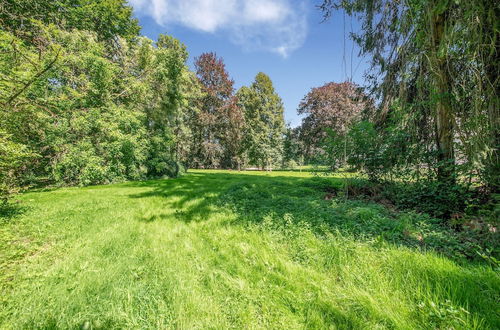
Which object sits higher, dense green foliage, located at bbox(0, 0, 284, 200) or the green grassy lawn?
dense green foliage, located at bbox(0, 0, 284, 200)

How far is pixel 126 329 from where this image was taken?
1.42 metres

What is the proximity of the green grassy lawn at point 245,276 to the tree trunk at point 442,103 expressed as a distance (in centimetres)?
145

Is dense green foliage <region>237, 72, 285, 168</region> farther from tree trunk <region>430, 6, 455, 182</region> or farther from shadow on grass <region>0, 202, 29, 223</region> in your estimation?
shadow on grass <region>0, 202, 29, 223</region>

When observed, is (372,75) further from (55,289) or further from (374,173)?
(55,289)

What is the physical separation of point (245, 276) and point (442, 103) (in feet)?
16.3

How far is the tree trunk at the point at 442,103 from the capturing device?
11.3ft

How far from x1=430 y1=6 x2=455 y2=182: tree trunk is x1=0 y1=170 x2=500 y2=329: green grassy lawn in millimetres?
1449

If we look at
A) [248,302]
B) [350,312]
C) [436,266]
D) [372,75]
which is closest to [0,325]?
[248,302]

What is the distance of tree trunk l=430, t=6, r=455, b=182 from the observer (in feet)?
11.3

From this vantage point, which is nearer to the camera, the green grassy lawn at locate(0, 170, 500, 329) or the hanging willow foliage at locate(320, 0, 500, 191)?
the green grassy lawn at locate(0, 170, 500, 329)

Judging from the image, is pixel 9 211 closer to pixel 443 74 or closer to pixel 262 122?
pixel 443 74

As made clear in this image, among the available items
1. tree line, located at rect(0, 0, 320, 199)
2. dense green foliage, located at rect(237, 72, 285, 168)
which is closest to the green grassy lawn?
tree line, located at rect(0, 0, 320, 199)

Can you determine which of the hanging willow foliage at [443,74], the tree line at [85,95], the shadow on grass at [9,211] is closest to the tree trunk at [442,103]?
the hanging willow foliage at [443,74]

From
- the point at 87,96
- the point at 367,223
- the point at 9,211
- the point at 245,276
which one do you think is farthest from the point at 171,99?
the point at 367,223
